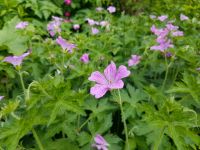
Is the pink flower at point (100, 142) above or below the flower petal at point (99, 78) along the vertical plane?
below

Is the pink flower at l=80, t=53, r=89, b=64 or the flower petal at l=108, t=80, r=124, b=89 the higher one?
the flower petal at l=108, t=80, r=124, b=89

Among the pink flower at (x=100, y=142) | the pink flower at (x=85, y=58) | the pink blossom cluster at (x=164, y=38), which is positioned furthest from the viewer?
the pink flower at (x=85, y=58)

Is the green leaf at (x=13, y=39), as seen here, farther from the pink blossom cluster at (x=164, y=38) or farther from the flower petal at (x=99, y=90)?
the flower petal at (x=99, y=90)

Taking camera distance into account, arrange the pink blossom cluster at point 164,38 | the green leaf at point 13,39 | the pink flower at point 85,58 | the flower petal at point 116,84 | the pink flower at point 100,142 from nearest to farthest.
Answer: the flower petal at point 116,84 < the pink flower at point 100,142 < the pink blossom cluster at point 164,38 < the pink flower at point 85,58 < the green leaf at point 13,39

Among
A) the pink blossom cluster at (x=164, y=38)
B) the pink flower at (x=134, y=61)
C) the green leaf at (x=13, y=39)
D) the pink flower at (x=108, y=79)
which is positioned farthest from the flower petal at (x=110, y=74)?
the green leaf at (x=13, y=39)

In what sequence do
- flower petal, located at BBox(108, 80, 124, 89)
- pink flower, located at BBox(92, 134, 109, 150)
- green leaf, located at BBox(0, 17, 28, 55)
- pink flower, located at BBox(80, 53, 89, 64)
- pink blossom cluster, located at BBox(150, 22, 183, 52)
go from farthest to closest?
green leaf, located at BBox(0, 17, 28, 55) < pink flower, located at BBox(80, 53, 89, 64) < pink blossom cluster, located at BBox(150, 22, 183, 52) < pink flower, located at BBox(92, 134, 109, 150) < flower petal, located at BBox(108, 80, 124, 89)

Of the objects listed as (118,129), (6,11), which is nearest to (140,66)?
(118,129)

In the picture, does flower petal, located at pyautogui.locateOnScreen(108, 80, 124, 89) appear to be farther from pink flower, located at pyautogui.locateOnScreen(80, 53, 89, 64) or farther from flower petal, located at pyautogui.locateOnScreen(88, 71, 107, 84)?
pink flower, located at pyautogui.locateOnScreen(80, 53, 89, 64)

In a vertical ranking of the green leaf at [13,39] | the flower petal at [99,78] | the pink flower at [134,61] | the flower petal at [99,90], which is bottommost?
the green leaf at [13,39]

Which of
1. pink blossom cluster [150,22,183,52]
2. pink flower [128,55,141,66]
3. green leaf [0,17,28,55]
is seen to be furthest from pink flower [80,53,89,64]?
green leaf [0,17,28,55]

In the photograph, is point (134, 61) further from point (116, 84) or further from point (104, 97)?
point (116, 84)

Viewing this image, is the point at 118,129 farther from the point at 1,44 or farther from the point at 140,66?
the point at 1,44
